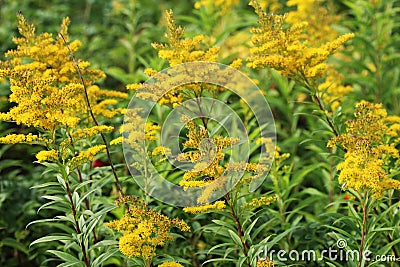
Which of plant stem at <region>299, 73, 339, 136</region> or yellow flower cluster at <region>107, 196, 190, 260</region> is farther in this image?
plant stem at <region>299, 73, 339, 136</region>

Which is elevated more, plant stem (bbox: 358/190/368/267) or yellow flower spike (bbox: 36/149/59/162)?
yellow flower spike (bbox: 36/149/59/162)

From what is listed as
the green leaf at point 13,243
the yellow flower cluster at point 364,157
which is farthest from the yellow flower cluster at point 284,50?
the green leaf at point 13,243

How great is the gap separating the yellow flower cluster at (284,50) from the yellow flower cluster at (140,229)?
1.23 metres

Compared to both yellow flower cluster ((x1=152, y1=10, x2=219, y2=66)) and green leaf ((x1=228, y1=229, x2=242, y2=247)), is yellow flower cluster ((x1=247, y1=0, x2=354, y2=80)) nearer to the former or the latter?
yellow flower cluster ((x1=152, y1=10, x2=219, y2=66))

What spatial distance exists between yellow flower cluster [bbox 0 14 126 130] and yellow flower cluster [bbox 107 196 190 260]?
23.2 inches

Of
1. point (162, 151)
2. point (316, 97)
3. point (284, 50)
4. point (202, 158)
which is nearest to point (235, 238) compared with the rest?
point (202, 158)

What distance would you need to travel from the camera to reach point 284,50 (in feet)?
11.1

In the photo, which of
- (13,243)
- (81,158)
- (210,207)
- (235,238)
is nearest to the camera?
(210,207)

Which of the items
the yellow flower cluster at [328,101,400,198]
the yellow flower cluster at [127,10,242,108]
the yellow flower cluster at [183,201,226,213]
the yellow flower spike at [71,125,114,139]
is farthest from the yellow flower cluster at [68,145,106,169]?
the yellow flower cluster at [328,101,400,198]

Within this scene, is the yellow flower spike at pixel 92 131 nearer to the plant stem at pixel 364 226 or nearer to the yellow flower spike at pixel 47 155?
the yellow flower spike at pixel 47 155

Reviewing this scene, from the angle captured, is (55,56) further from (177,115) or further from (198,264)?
(198,264)

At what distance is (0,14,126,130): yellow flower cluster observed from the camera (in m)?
2.88

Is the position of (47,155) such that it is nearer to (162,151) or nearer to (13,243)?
(162,151)

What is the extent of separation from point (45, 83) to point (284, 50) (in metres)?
1.51
